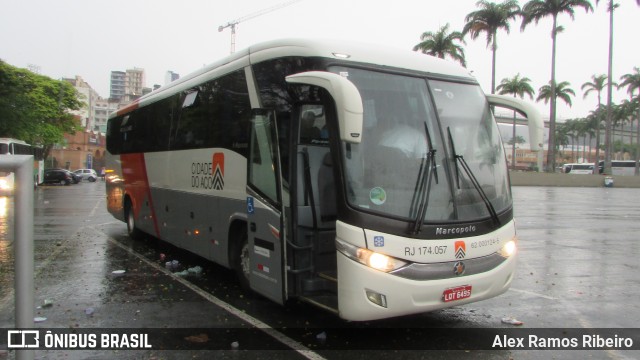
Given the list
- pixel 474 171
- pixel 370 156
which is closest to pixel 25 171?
pixel 370 156

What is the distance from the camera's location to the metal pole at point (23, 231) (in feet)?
10.6

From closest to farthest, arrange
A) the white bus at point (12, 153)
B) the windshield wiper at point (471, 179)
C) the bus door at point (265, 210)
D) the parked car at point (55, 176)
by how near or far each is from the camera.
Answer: the white bus at point (12, 153), the windshield wiper at point (471, 179), the bus door at point (265, 210), the parked car at point (55, 176)

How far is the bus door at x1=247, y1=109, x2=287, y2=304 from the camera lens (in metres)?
5.37

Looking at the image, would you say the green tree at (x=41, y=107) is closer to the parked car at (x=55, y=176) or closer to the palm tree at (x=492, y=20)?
the parked car at (x=55, y=176)

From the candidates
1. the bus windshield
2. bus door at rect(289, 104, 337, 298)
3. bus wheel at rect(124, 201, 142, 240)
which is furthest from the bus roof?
bus wheel at rect(124, 201, 142, 240)

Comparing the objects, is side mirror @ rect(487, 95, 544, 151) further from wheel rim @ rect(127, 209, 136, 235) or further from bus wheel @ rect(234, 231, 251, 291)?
wheel rim @ rect(127, 209, 136, 235)

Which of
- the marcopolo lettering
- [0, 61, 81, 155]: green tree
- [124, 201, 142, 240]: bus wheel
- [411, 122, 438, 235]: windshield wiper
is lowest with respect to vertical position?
[124, 201, 142, 240]: bus wheel

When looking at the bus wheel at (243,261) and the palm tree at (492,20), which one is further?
the palm tree at (492,20)

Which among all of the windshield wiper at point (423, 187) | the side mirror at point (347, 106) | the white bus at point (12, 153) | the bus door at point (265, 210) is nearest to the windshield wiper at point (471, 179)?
the windshield wiper at point (423, 187)

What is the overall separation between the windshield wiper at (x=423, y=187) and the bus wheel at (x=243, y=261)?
2730 millimetres

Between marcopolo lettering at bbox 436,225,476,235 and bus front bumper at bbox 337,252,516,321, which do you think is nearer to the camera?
bus front bumper at bbox 337,252,516,321

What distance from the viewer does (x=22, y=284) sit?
128 inches

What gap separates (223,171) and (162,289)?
190 cm

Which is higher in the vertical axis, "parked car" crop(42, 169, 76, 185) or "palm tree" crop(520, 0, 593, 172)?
"palm tree" crop(520, 0, 593, 172)
